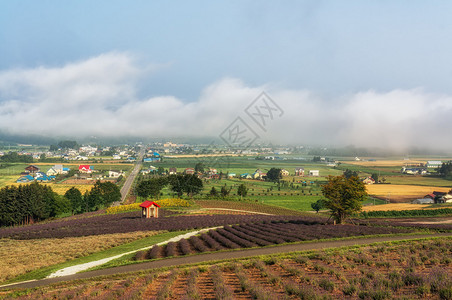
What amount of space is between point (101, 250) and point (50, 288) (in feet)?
41.4

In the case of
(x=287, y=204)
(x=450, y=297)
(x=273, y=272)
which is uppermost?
(x=450, y=297)

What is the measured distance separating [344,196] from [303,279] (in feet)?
80.4

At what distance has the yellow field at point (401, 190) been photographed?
90781 millimetres

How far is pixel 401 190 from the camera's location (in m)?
99.7

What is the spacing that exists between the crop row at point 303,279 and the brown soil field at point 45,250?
7739mm

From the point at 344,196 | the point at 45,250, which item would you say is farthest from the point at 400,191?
the point at 45,250

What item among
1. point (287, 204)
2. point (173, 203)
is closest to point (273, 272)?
point (173, 203)

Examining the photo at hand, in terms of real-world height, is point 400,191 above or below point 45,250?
below

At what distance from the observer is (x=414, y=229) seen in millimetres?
31078

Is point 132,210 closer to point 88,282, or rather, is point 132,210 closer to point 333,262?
point 88,282

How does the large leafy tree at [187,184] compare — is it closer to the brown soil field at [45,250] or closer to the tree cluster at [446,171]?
the brown soil field at [45,250]

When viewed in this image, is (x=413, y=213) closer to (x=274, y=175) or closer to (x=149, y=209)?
(x=149, y=209)

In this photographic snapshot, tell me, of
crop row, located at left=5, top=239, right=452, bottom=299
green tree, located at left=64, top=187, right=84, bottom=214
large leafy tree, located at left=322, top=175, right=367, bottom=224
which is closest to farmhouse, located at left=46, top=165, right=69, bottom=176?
green tree, located at left=64, top=187, right=84, bottom=214

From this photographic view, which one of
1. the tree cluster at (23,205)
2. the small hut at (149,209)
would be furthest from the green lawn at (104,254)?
the tree cluster at (23,205)
